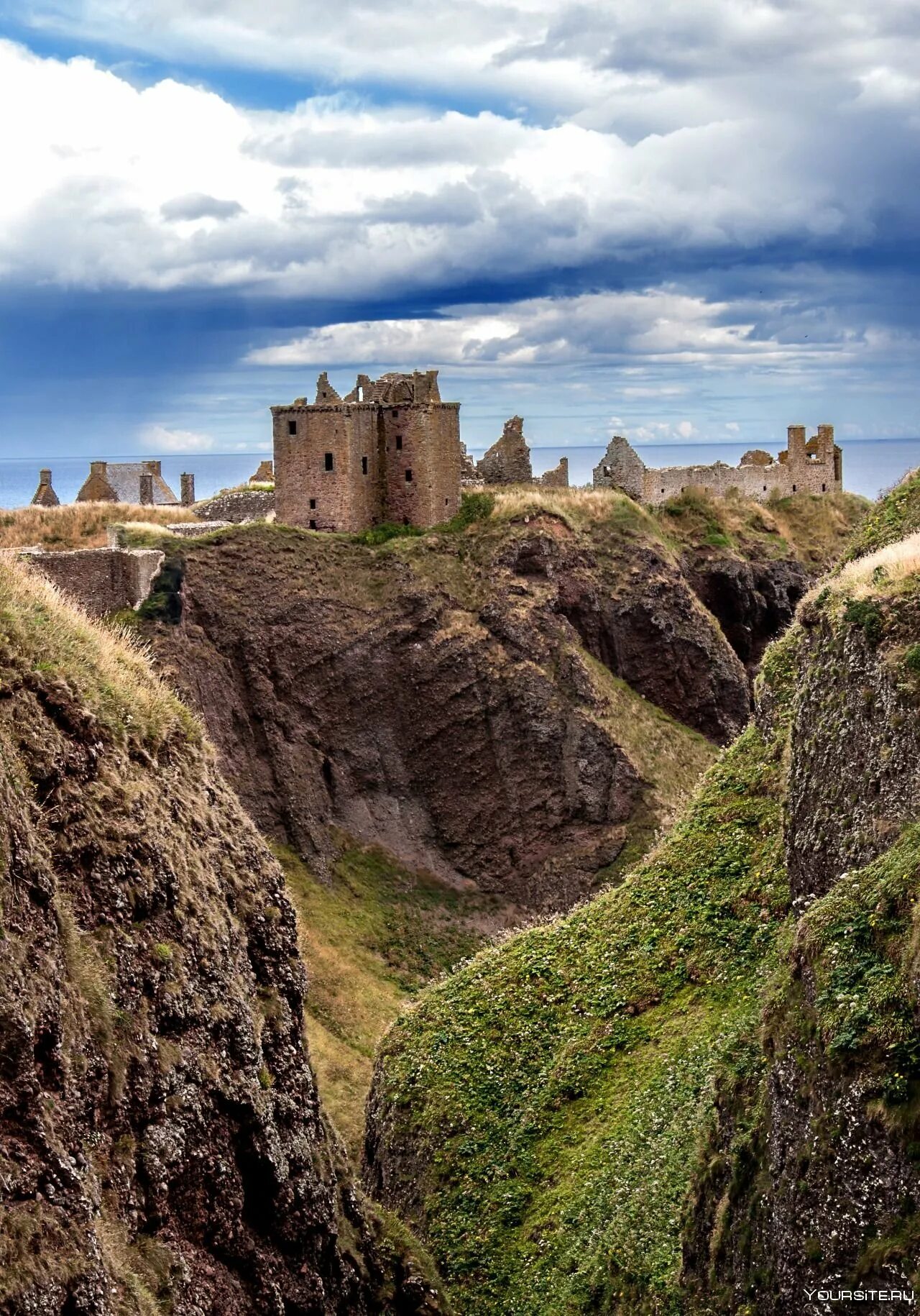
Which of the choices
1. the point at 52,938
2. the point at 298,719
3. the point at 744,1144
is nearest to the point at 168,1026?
the point at 52,938

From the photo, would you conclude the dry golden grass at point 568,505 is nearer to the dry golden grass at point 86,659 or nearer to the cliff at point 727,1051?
the cliff at point 727,1051

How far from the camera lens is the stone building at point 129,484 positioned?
68.2m

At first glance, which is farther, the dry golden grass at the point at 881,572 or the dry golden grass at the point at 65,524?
the dry golden grass at the point at 65,524

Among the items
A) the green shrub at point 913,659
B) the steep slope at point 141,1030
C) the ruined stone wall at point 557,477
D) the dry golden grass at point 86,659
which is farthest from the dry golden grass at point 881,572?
the ruined stone wall at point 557,477

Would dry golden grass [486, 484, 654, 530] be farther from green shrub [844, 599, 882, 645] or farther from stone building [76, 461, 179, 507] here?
green shrub [844, 599, 882, 645]

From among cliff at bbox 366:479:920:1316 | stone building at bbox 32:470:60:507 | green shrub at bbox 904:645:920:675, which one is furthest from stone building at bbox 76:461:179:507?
green shrub at bbox 904:645:920:675

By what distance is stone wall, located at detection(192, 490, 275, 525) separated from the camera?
6400 centimetres

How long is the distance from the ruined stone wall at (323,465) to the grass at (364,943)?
1410 cm

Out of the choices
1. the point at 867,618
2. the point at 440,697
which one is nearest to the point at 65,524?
the point at 440,697

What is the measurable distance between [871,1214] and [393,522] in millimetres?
47065

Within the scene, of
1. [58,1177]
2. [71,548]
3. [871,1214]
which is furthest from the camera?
[71,548]

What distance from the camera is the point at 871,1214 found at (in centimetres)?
1577

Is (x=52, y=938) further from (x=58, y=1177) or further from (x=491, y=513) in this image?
(x=491, y=513)

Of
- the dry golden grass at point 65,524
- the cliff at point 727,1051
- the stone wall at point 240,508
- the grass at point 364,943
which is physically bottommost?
the grass at point 364,943
